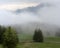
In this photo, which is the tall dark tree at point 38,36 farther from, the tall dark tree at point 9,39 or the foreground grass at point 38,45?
the tall dark tree at point 9,39

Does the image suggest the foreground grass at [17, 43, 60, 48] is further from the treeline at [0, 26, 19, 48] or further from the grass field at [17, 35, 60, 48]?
the treeline at [0, 26, 19, 48]

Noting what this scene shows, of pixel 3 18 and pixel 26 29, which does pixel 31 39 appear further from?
pixel 3 18

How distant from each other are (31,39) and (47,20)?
1616 mm

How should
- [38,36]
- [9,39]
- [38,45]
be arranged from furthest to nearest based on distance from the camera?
1. [38,36]
2. [38,45]
3. [9,39]

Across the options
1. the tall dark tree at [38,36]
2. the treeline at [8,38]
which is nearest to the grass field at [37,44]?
the tall dark tree at [38,36]

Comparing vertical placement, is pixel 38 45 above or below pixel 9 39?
below

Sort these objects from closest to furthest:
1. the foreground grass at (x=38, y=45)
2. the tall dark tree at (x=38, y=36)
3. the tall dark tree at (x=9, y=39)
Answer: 1. the tall dark tree at (x=9, y=39)
2. the foreground grass at (x=38, y=45)
3. the tall dark tree at (x=38, y=36)

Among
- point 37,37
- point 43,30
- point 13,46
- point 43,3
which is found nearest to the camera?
point 13,46

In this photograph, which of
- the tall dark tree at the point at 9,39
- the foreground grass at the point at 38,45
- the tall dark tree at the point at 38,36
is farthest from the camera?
the tall dark tree at the point at 38,36

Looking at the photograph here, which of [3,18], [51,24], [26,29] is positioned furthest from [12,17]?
[51,24]

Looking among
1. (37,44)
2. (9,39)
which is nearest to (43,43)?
(37,44)

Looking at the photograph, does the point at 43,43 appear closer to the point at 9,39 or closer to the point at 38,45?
the point at 38,45

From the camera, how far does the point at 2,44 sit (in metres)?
7.18

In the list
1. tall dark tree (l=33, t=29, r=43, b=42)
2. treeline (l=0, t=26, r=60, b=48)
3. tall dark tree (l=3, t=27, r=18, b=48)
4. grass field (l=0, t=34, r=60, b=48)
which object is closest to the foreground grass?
grass field (l=0, t=34, r=60, b=48)
